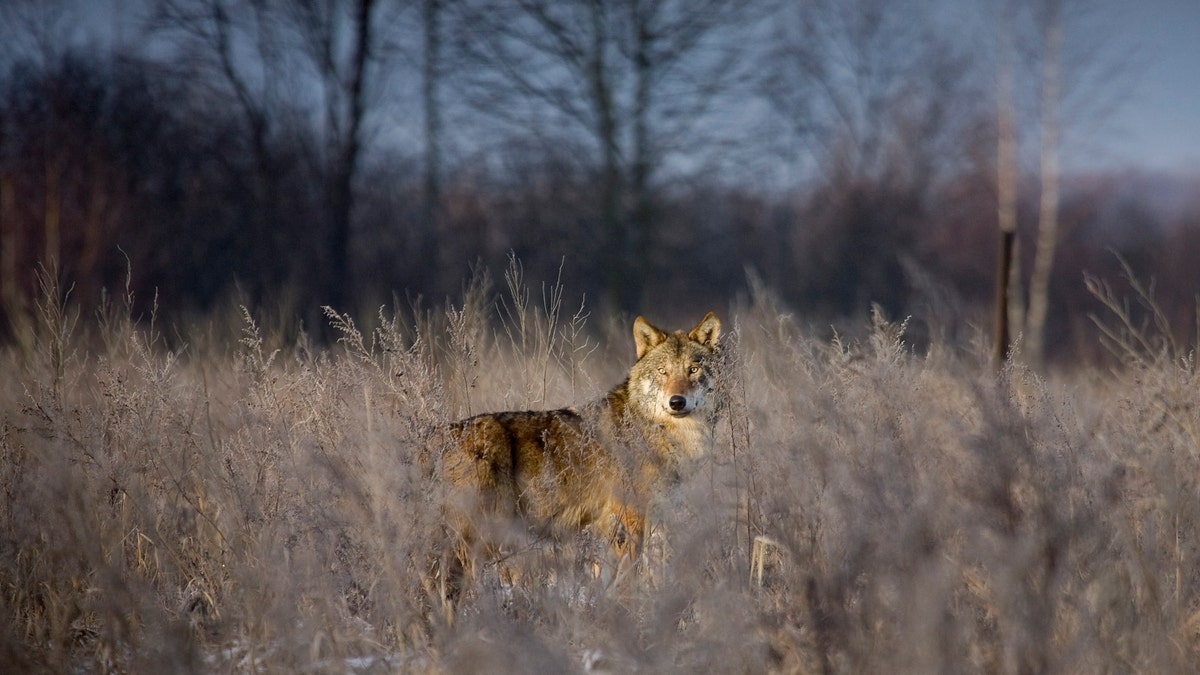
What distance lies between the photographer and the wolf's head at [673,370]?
448cm

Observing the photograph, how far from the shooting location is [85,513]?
3139 millimetres

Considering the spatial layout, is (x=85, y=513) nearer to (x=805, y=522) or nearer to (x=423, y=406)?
(x=423, y=406)

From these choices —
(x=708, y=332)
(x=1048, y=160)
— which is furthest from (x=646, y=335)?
(x=1048, y=160)

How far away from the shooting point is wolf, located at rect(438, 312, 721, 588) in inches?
145

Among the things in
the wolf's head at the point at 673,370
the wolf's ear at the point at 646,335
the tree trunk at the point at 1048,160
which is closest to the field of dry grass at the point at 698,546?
the wolf's head at the point at 673,370

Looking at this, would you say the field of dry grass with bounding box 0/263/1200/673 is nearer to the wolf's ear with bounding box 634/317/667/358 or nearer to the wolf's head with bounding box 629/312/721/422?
the wolf's head with bounding box 629/312/721/422

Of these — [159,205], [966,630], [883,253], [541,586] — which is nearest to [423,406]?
[541,586]

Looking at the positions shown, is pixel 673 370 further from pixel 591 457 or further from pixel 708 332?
pixel 591 457

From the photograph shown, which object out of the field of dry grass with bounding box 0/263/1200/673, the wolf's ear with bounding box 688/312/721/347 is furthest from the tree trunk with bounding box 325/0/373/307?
the wolf's ear with bounding box 688/312/721/347

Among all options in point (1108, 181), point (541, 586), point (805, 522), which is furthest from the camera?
point (1108, 181)

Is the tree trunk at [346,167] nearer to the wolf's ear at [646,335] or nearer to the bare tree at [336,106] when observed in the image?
the bare tree at [336,106]

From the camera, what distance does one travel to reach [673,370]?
4605 mm

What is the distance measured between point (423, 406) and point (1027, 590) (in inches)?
96.7

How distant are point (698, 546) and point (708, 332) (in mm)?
2281
